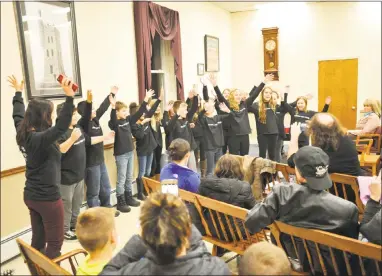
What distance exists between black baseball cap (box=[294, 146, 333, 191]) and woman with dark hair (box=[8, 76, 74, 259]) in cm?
124

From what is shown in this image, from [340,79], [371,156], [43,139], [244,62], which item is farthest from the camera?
[244,62]

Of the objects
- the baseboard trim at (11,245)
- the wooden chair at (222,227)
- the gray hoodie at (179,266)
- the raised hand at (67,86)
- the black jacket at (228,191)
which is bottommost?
the baseboard trim at (11,245)

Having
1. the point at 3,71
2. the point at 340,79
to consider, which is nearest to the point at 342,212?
the point at 3,71

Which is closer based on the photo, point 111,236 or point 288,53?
point 111,236

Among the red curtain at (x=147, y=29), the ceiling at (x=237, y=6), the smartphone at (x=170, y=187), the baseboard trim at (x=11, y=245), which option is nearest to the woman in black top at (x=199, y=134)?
the red curtain at (x=147, y=29)

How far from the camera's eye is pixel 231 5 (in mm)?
6691

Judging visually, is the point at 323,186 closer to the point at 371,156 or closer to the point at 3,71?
the point at 3,71

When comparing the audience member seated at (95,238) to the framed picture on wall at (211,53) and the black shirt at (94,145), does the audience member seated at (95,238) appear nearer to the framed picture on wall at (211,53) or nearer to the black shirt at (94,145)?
the black shirt at (94,145)

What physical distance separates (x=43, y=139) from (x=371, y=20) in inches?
248

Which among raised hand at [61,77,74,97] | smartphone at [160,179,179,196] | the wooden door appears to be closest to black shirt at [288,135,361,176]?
smartphone at [160,179,179,196]

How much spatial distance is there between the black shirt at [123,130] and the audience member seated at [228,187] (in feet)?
5.01

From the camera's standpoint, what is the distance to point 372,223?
57.6 inches

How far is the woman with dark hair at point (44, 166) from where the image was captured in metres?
1.93

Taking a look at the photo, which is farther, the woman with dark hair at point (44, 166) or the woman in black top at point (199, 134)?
the woman in black top at point (199, 134)
